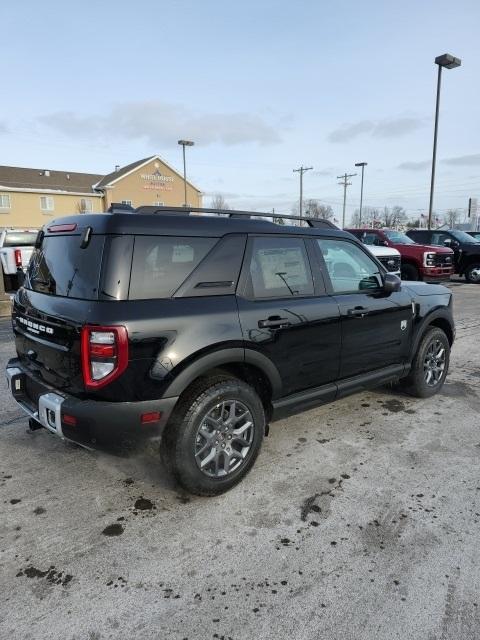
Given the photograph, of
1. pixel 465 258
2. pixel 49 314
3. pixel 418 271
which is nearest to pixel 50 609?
pixel 49 314

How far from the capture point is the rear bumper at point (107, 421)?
260 centimetres

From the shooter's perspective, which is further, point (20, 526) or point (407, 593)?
point (20, 526)

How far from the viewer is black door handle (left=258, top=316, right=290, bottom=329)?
3135 millimetres

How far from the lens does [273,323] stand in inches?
126

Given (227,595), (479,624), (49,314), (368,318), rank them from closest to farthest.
Result: 1. (479,624)
2. (227,595)
3. (49,314)
4. (368,318)

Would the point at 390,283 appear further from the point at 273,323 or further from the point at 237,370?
the point at 237,370

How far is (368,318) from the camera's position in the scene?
13.0ft

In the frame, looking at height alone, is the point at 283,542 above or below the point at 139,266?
below

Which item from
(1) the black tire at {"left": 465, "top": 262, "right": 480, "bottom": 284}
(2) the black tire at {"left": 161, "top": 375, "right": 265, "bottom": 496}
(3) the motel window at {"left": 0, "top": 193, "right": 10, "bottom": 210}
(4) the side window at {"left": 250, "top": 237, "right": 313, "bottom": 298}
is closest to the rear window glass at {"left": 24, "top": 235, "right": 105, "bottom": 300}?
(2) the black tire at {"left": 161, "top": 375, "right": 265, "bottom": 496}

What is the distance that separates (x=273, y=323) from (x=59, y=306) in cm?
139

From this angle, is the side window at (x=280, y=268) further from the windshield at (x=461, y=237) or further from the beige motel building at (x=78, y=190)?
the beige motel building at (x=78, y=190)

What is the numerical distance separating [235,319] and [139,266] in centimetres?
70

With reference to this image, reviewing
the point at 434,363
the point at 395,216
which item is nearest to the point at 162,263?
the point at 434,363

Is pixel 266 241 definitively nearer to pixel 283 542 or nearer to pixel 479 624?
pixel 283 542
